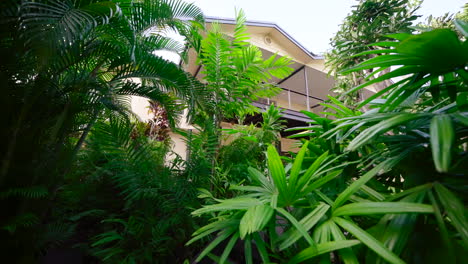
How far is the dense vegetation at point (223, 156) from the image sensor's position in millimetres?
745

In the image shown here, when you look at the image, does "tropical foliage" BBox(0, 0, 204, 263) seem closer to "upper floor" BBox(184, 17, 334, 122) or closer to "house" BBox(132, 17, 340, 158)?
"house" BBox(132, 17, 340, 158)

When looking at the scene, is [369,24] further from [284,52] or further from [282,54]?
[284,52]

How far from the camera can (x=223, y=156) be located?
2619 millimetres

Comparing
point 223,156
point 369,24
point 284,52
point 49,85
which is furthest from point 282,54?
point 49,85

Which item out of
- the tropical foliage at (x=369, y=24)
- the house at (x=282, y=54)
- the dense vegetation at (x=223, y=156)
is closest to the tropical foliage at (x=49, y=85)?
the dense vegetation at (x=223, y=156)

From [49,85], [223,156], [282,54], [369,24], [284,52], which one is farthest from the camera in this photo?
→ [284,52]

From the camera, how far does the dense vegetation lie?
0.75 m

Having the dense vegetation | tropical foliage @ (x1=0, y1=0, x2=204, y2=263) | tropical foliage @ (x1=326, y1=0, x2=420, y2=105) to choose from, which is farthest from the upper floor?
tropical foliage @ (x1=0, y1=0, x2=204, y2=263)

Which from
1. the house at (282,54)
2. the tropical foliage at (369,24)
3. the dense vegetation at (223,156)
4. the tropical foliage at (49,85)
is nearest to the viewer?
the dense vegetation at (223,156)

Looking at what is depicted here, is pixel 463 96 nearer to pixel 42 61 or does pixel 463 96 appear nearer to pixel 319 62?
pixel 42 61

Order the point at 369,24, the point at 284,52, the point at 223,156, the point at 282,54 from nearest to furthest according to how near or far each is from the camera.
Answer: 1. the point at 223,156
2. the point at 369,24
3. the point at 282,54
4. the point at 284,52

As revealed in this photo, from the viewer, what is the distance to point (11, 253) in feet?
6.30

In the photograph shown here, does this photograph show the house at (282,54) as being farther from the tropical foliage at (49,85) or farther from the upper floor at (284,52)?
the tropical foliage at (49,85)

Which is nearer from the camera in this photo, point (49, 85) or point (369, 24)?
point (49, 85)
